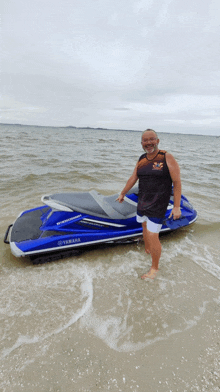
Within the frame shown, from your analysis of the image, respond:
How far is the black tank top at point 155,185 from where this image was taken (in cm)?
222

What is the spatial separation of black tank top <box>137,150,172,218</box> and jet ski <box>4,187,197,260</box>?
421 mm

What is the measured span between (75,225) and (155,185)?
1.29m

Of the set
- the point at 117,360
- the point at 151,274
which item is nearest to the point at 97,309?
the point at 117,360

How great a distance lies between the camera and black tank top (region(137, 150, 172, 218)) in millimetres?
2223

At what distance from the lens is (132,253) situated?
315cm

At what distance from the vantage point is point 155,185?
2.29m

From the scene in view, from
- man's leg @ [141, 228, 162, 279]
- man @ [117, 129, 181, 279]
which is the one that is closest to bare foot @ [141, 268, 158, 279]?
man's leg @ [141, 228, 162, 279]

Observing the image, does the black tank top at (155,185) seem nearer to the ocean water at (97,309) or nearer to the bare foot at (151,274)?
the bare foot at (151,274)

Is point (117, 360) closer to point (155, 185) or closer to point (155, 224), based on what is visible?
point (155, 224)

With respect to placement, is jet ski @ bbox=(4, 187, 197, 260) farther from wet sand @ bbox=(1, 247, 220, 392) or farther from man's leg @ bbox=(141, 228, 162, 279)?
wet sand @ bbox=(1, 247, 220, 392)

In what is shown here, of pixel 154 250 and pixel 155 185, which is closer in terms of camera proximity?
pixel 155 185

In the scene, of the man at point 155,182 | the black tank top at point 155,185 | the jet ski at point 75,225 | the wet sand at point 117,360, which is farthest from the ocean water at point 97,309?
the black tank top at point 155,185

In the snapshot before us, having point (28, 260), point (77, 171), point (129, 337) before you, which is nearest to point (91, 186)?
point (77, 171)

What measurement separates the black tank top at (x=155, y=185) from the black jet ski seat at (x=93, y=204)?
0.66 metres
